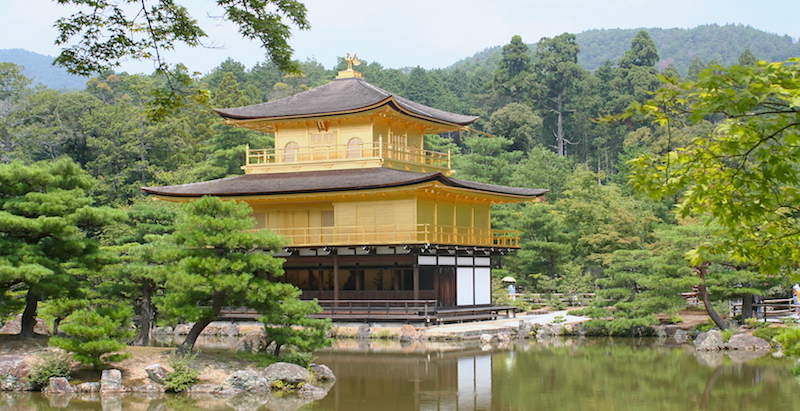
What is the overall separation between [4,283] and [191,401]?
4.81m

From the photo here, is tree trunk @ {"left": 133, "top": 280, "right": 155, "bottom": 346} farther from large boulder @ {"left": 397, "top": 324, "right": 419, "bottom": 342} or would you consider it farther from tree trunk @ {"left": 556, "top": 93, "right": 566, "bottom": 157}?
tree trunk @ {"left": 556, "top": 93, "right": 566, "bottom": 157}

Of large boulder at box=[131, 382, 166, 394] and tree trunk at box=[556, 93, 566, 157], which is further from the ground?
tree trunk at box=[556, 93, 566, 157]

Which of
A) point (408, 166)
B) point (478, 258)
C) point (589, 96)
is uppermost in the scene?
point (589, 96)

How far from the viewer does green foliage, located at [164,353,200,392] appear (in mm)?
14359

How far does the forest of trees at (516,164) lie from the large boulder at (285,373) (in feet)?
5.07

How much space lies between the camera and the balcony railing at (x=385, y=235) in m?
26.1

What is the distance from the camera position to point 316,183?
89.9 feet

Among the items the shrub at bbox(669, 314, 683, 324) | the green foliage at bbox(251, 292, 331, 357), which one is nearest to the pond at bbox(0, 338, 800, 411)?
the green foliage at bbox(251, 292, 331, 357)

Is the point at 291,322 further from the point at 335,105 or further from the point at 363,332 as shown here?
the point at 335,105

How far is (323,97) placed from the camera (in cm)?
3084

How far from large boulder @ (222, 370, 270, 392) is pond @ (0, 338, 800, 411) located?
496 mm

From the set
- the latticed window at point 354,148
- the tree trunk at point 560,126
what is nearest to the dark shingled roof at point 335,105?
the latticed window at point 354,148

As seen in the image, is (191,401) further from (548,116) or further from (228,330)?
(548,116)

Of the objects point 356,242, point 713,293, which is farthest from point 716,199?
point 356,242
